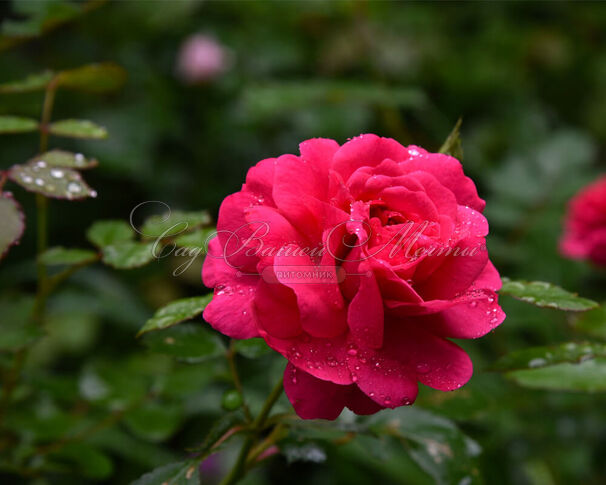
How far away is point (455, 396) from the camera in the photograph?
0.76 m

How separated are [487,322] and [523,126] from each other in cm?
181

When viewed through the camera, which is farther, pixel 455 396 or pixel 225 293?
pixel 455 396

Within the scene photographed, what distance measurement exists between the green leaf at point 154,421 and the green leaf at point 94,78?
50 centimetres

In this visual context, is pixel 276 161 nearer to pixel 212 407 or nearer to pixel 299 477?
pixel 212 407

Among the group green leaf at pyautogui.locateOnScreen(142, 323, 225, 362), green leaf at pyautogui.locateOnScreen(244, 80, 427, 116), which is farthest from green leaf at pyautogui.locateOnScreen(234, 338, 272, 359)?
green leaf at pyautogui.locateOnScreen(244, 80, 427, 116)

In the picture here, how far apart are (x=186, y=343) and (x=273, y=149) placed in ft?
4.71

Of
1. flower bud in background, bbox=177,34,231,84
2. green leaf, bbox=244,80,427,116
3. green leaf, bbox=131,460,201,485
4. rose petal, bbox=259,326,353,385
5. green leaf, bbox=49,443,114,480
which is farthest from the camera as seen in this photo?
flower bud in background, bbox=177,34,231,84

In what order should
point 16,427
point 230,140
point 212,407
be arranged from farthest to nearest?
point 230,140, point 212,407, point 16,427

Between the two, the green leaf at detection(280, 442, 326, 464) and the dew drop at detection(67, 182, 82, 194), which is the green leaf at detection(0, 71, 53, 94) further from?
the green leaf at detection(280, 442, 326, 464)

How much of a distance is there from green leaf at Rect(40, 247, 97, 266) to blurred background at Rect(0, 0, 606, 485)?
18 cm

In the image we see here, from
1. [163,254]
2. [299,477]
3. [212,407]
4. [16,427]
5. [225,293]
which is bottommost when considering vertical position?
[299,477]

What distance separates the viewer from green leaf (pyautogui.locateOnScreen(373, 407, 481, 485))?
2.06ft

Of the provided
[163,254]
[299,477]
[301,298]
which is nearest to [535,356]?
[301,298]

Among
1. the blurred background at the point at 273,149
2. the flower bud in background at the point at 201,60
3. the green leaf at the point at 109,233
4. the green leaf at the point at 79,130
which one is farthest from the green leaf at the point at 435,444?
the flower bud in background at the point at 201,60
